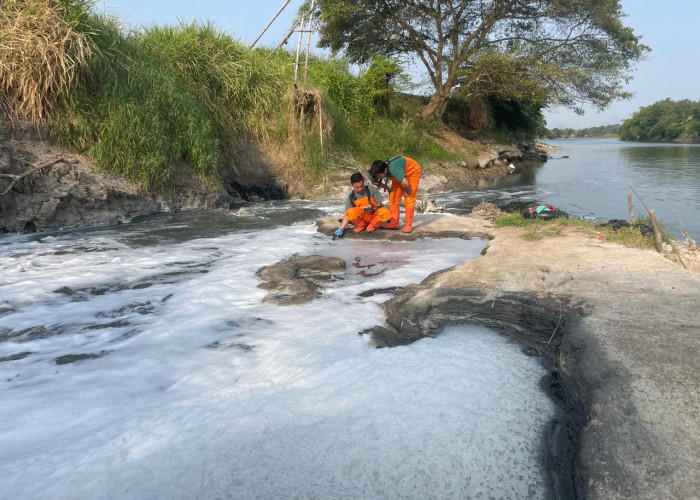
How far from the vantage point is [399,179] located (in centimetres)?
620

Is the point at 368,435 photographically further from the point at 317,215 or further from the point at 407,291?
the point at 317,215

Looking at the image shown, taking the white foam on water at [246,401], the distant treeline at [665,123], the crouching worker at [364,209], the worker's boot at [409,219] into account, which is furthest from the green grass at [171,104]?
the distant treeline at [665,123]

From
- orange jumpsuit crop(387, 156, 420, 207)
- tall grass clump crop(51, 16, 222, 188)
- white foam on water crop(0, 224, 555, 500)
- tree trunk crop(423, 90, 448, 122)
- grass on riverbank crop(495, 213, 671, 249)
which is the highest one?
tree trunk crop(423, 90, 448, 122)

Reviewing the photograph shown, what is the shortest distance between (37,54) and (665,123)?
78239 mm

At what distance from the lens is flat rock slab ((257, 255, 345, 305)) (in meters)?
4.03

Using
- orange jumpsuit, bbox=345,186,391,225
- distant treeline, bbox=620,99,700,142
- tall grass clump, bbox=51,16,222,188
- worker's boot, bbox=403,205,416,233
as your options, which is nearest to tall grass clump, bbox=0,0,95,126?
tall grass clump, bbox=51,16,222,188

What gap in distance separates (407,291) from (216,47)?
8.49 meters

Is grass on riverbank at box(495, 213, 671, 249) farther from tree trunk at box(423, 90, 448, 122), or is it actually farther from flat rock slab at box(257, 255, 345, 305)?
tree trunk at box(423, 90, 448, 122)

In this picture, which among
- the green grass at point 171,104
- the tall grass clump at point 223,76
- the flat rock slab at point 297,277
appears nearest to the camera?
the flat rock slab at point 297,277

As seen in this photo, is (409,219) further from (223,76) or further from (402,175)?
(223,76)

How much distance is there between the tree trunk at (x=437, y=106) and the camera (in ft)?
60.7

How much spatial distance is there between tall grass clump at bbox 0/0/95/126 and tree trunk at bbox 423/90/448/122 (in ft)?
44.5

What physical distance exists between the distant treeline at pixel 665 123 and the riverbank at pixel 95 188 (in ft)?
208

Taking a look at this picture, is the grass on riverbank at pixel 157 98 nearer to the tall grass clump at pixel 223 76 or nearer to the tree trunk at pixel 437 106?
the tall grass clump at pixel 223 76
